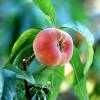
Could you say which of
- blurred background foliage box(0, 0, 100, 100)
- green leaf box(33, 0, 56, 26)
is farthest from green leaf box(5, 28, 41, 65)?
blurred background foliage box(0, 0, 100, 100)

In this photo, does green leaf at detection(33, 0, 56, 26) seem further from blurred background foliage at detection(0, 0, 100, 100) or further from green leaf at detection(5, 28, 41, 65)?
blurred background foliage at detection(0, 0, 100, 100)

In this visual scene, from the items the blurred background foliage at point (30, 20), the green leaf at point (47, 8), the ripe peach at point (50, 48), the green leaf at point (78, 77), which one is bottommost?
the green leaf at point (78, 77)

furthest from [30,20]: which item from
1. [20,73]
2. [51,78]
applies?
[20,73]

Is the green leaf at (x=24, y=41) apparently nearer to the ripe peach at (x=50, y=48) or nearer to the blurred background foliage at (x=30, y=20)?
the ripe peach at (x=50, y=48)

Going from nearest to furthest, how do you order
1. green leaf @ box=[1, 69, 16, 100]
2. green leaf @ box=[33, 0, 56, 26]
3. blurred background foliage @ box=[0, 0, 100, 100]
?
1. green leaf @ box=[1, 69, 16, 100]
2. green leaf @ box=[33, 0, 56, 26]
3. blurred background foliage @ box=[0, 0, 100, 100]

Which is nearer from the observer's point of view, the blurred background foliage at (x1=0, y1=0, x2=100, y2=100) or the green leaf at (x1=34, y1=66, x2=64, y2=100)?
the green leaf at (x1=34, y1=66, x2=64, y2=100)

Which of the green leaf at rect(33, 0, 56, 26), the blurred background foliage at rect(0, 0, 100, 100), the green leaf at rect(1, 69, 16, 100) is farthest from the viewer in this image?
the blurred background foliage at rect(0, 0, 100, 100)

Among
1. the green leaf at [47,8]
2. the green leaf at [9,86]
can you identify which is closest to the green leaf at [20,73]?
the green leaf at [9,86]

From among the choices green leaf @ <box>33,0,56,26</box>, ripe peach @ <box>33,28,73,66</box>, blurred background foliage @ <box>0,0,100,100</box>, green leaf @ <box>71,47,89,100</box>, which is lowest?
green leaf @ <box>71,47,89,100</box>
